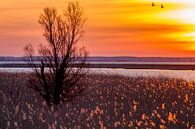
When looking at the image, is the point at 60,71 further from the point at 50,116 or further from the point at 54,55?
the point at 50,116

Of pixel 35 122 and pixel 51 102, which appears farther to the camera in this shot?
pixel 51 102

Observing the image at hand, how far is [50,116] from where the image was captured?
51.1ft

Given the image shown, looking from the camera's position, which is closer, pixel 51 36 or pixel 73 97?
pixel 51 36

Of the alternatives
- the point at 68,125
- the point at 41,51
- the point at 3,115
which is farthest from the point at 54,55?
the point at 68,125

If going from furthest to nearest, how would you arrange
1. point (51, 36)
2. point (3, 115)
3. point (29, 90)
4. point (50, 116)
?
point (29, 90) → point (51, 36) → point (3, 115) → point (50, 116)

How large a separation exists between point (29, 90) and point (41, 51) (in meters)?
6.89

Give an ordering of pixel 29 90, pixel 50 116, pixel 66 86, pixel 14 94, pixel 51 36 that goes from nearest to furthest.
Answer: pixel 50 116 → pixel 51 36 → pixel 66 86 → pixel 14 94 → pixel 29 90

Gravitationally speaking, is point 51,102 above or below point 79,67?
below

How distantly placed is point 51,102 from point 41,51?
2.47 m

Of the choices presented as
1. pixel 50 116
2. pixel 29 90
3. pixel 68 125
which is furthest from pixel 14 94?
pixel 68 125

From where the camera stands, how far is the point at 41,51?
61.2 feet

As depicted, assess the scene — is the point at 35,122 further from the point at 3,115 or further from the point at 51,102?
the point at 51,102

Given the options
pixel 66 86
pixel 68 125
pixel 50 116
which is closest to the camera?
pixel 68 125

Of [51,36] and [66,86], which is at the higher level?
[51,36]
